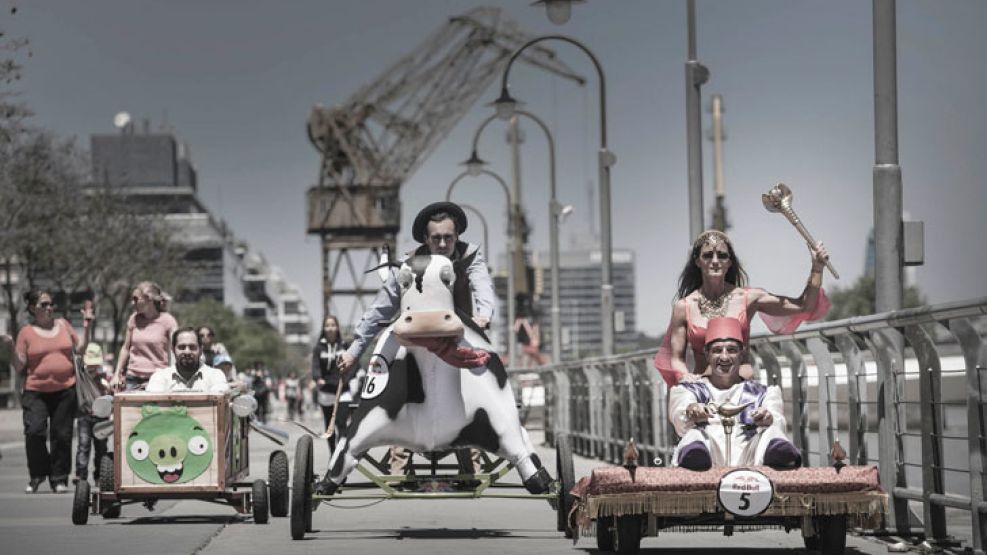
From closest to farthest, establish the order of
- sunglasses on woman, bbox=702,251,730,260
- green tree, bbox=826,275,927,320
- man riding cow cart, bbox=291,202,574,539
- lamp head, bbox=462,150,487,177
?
sunglasses on woman, bbox=702,251,730,260 → man riding cow cart, bbox=291,202,574,539 → lamp head, bbox=462,150,487,177 → green tree, bbox=826,275,927,320

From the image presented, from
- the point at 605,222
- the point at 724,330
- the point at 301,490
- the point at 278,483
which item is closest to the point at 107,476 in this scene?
the point at 278,483

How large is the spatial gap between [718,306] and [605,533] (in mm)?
1284

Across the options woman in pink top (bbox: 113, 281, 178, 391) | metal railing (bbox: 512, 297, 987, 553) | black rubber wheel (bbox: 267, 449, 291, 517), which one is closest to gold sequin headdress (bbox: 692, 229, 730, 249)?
metal railing (bbox: 512, 297, 987, 553)

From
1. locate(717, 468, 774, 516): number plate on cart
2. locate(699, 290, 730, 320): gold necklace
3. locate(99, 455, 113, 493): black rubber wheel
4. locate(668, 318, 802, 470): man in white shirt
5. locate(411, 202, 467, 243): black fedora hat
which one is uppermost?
locate(411, 202, 467, 243): black fedora hat

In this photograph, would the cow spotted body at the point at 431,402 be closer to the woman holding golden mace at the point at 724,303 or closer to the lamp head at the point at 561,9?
the woman holding golden mace at the point at 724,303

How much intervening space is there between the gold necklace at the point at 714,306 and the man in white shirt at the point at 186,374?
3.90 meters

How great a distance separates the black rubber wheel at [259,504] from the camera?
1330 cm

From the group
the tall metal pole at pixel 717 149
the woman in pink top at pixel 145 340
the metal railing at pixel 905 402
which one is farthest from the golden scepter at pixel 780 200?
the tall metal pole at pixel 717 149

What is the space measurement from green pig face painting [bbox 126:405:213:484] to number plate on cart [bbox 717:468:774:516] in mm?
4731

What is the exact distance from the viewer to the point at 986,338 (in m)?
9.82

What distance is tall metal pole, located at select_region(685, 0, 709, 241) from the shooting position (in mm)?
24312

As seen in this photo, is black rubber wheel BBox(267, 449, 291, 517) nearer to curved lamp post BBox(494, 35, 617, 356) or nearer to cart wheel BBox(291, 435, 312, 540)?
cart wheel BBox(291, 435, 312, 540)

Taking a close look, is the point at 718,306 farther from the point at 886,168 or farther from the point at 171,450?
the point at 171,450

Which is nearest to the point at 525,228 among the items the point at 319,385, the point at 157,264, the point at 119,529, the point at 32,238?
the point at 157,264
